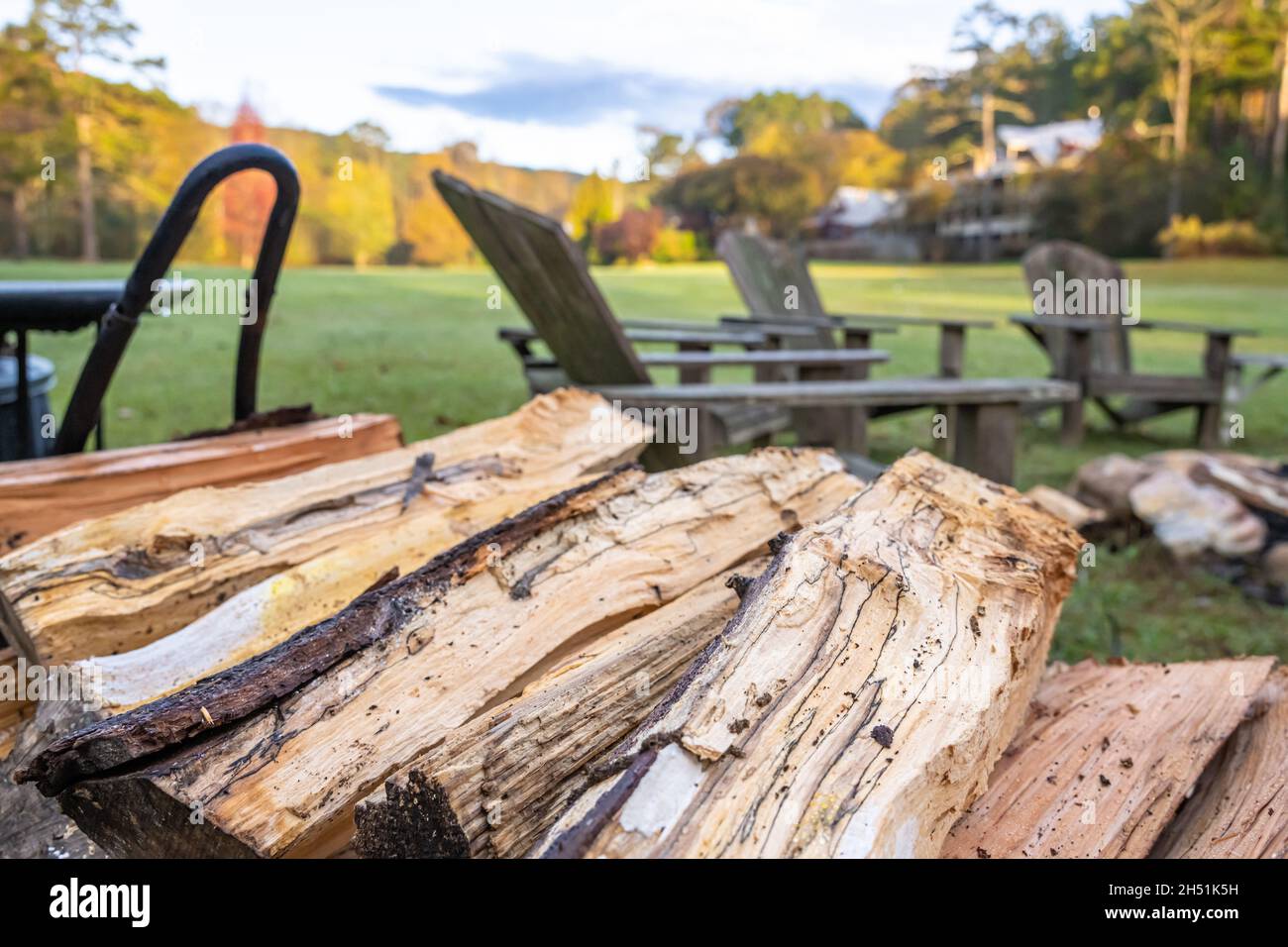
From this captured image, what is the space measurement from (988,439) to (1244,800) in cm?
238

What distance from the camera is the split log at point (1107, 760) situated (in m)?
1.36

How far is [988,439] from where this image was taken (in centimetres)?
370

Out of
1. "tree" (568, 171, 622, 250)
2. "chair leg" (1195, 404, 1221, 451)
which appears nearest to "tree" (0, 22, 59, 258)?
"tree" (568, 171, 622, 250)

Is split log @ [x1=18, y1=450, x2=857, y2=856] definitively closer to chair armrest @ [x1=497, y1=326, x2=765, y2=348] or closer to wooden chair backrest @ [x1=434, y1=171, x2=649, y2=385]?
wooden chair backrest @ [x1=434, y1=171, x2=649, y2=385]

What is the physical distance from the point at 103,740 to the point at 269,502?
82 cm

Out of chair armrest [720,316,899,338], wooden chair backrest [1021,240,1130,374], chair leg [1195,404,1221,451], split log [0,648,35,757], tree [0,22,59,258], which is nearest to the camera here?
split log [0,648,35,757]

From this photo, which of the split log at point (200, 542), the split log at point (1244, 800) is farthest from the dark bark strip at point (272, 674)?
the split log at point (1244, 800)

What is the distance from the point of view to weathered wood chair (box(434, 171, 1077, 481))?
320 cm

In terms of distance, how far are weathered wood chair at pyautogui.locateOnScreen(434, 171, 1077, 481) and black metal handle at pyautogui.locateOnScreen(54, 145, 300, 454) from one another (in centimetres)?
109

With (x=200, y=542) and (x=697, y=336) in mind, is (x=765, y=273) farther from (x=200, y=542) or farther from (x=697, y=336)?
(x=200, y=542)

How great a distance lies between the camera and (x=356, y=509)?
1.96 metres

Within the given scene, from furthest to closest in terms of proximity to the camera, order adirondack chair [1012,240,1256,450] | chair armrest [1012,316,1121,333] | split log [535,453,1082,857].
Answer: adirondack chair [1012,240,1256,450]
chair armrest [1012,316,1121,333]
split log [535,453,1082,857]

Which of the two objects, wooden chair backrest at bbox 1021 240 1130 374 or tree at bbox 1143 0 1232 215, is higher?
tree at bbox 1143 0 1232 215
